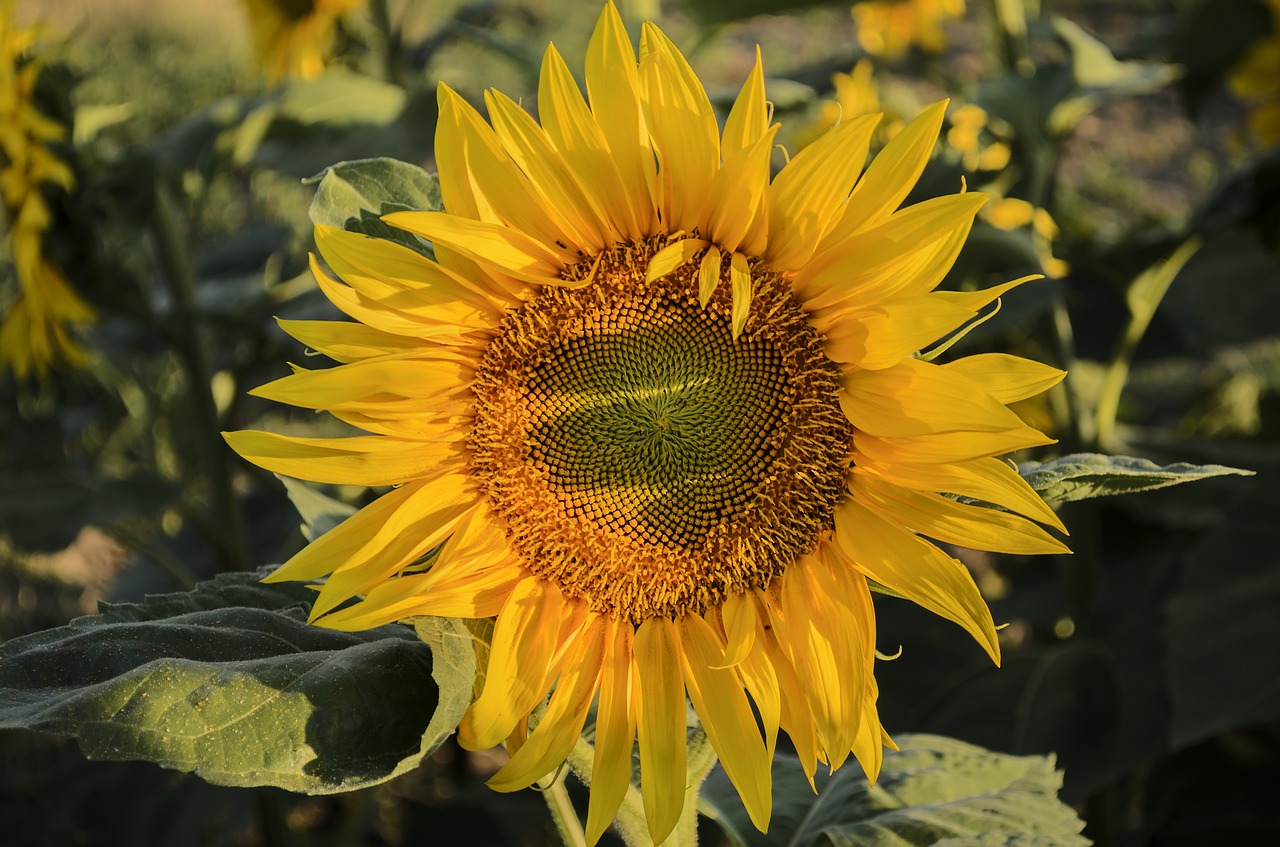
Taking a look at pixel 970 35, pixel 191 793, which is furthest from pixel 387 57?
pixel 970 35

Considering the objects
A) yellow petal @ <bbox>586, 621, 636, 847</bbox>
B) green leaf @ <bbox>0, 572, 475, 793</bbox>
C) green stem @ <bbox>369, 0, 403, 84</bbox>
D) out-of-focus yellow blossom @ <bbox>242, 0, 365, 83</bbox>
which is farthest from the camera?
Answer: out-of-focus yellow blossom @ <bbox>242, 0, 365, 83</bbox>

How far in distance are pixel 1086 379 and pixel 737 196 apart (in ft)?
5.46

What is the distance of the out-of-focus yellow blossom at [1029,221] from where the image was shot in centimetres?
159

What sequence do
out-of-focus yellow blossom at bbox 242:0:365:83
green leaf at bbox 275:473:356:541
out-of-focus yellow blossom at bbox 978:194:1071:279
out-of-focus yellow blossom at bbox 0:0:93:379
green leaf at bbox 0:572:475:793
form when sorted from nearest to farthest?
1. green leaf at bbox 0:572:475:793
2. green leaf at bbox 275:473:356:541
3. out-of-focus yellow blossom at bbox 978:194:1071:279
4. out-of-focus yellow blossom at bbox 0:0:93:379
5. out-of-focus yellow blossom at bbox 242:0:365:83

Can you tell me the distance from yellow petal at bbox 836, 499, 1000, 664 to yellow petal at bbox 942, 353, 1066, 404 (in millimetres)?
122

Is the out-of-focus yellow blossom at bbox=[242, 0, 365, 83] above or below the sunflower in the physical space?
below

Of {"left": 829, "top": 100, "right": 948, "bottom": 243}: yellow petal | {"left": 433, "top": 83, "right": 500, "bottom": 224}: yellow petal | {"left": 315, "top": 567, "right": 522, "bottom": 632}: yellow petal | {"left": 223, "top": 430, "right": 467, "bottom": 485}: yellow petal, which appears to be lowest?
{"left": 315, "top": 567, "right": 522, "bottom": 632}: yellow petal

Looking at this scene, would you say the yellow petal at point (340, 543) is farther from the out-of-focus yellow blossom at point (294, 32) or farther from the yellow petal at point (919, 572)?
the out-of-focus yellow blossom at point (294, 32)

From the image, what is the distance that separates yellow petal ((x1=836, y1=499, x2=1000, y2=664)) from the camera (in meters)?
0.91

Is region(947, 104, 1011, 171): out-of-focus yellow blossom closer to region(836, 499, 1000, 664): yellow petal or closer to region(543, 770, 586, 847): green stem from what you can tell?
region(836, 499, 1000, 664): yellow petal

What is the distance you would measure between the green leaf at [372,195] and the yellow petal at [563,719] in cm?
33

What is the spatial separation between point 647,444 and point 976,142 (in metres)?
1.10

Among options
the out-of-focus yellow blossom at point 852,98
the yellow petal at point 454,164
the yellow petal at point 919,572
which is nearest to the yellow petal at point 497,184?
the yellow petal at point 454,164

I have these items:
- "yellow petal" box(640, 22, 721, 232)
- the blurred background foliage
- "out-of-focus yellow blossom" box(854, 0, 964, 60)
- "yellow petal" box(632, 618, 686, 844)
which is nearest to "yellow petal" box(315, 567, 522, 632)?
"yellow petal" box(632, 618, 686, 844)
